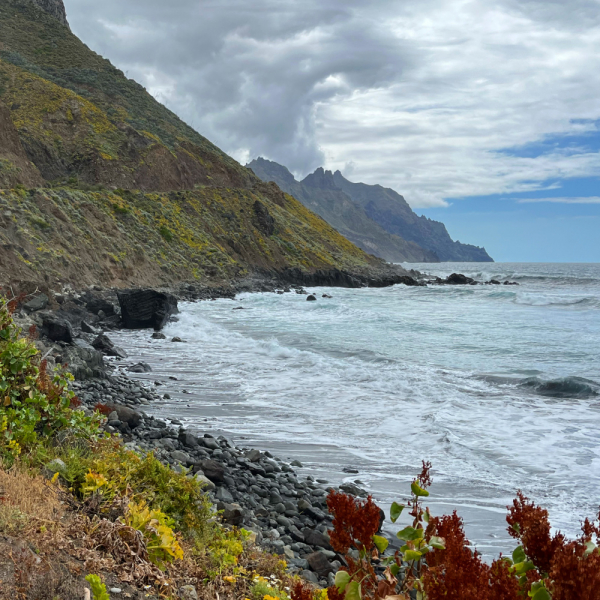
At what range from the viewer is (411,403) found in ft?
39.2

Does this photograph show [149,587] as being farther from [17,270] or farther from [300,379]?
[17,270]

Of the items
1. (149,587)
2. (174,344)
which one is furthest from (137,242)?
(149,587)

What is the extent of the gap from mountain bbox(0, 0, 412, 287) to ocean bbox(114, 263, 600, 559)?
959 cm

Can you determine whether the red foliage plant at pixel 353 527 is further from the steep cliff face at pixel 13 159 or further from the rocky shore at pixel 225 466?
the steep cliff face at pixel 13 159

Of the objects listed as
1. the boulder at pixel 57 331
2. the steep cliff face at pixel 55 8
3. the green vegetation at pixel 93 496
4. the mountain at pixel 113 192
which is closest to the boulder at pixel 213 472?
the green vegetation at pixel 93 496

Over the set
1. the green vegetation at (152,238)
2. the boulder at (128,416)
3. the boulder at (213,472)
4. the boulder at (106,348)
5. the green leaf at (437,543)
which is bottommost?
the boulder at (213,472)

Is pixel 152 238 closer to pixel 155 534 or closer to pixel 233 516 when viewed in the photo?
pixel 233 516

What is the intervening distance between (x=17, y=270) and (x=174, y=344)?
7470 mm

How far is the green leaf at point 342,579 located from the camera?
5.83 feet

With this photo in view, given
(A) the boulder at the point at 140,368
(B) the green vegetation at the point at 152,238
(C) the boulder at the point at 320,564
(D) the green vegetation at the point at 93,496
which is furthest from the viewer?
(B) the green vegetation at the point at 152,238

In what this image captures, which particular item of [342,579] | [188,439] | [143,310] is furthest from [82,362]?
[342,579]

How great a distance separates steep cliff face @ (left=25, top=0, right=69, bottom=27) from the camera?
71088 mm

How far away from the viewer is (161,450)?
744cm

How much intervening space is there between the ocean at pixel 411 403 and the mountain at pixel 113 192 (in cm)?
959
